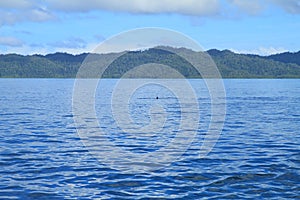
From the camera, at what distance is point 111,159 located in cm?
2952

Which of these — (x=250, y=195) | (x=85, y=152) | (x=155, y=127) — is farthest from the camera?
(x=155, y=127)

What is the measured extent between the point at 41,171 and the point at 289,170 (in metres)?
14.4

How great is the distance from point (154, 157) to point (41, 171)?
8.06 m

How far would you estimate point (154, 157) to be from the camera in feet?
99.9

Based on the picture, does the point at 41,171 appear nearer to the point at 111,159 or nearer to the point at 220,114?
the point at 111,159

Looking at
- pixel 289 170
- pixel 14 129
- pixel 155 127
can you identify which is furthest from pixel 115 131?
pixel 289 170

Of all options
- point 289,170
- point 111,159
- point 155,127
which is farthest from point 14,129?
point 289,170

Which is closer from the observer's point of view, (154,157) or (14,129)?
(154,157)

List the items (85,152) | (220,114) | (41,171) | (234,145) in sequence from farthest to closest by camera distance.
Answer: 1. (220,114)
2. (234,145)
3. (85,152)
4. (41,171)

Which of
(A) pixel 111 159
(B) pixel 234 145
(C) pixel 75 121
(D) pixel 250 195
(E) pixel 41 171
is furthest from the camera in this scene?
(C) pixel 75 121

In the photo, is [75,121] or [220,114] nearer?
[75,121]

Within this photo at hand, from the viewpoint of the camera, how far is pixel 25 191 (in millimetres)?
21688

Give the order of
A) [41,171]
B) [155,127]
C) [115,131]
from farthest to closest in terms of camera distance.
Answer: [155,127]
[115,131]
[41,171]

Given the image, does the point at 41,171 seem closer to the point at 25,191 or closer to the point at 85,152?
the point at 25,191
